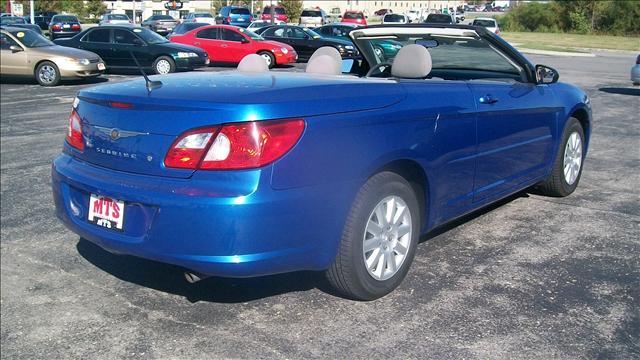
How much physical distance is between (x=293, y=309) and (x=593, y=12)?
2546 inches

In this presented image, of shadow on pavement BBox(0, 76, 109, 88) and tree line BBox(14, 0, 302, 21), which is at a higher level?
tree line BBox(14, 0, 302, 21)

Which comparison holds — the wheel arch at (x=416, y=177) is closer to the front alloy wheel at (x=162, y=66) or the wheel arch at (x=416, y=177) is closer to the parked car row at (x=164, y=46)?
the parked car row at (x=164, y=46)

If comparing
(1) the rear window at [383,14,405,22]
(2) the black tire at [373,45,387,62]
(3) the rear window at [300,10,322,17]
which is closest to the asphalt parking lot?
(2) the black tire at [373,45,387,62]

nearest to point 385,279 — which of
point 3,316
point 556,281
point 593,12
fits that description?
point 556,281

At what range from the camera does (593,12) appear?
61.0 m

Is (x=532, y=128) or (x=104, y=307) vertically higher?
(x=532, y=128)

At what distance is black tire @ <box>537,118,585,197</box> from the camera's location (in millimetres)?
5816

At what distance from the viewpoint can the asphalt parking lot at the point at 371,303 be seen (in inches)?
132

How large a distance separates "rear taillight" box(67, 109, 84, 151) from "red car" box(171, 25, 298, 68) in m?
18.9

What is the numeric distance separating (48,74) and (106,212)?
14653 mm

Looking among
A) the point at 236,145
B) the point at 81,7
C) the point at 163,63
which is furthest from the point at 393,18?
the point at 81,7

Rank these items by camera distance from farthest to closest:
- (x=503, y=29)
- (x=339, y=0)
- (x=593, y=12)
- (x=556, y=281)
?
(x=339, y=0)
(x=503, y=29)
(x=593, y=12)
(x=556, y=281)

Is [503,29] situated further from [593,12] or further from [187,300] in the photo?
[187,300]

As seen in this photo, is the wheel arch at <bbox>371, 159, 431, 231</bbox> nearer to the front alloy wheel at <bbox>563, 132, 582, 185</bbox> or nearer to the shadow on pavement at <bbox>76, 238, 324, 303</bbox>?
the shadow on pavement at <bbox>76, 238, 324, 303</bbox>
